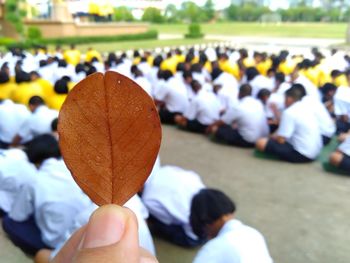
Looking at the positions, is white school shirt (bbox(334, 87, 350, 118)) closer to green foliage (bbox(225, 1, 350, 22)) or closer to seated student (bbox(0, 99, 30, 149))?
seated student (bbox(0, 99, 30, 149))

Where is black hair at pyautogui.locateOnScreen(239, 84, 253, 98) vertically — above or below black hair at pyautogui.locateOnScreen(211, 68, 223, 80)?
above

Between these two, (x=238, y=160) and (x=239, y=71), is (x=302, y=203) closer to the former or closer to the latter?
(x=238, y=160)

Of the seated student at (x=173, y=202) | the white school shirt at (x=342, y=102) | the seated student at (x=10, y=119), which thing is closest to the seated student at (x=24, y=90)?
the seated student at (x=10, y=119)

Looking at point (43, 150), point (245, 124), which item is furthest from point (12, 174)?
point (245, 124)

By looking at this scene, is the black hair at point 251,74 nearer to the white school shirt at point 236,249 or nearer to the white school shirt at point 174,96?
the white school shirt at point 174,96

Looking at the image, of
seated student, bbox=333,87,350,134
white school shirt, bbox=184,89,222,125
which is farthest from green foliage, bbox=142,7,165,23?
seated student, bbox=333,87,350,134

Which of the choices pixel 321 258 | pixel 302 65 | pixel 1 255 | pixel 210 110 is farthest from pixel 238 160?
pixel 302 65
